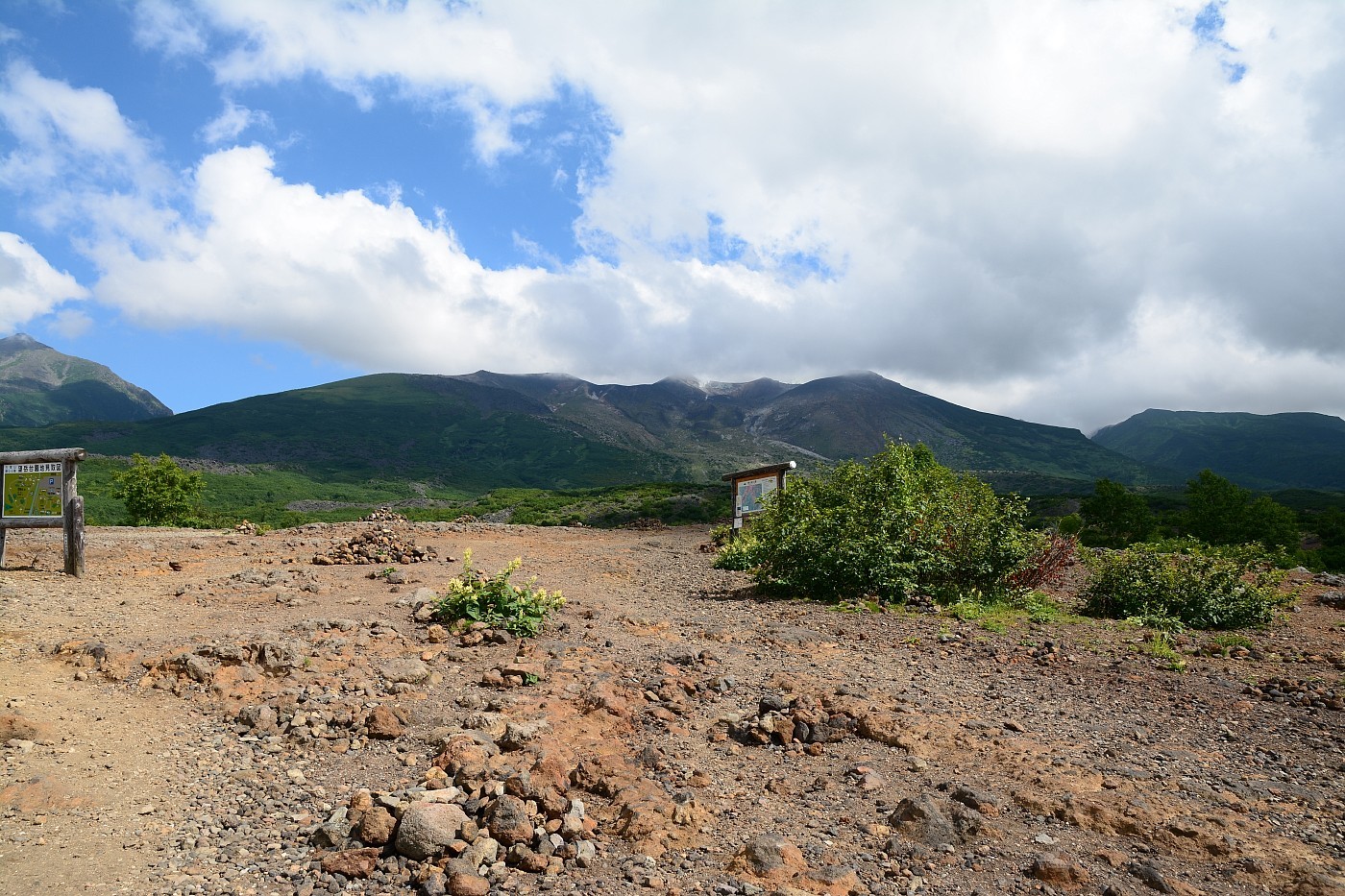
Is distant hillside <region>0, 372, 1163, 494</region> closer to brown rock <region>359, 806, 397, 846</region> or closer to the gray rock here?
the gray rock

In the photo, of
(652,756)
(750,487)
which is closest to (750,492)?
(750,487)

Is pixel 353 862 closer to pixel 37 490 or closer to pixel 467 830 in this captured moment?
pixel 467 830

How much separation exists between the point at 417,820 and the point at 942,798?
9.98ft

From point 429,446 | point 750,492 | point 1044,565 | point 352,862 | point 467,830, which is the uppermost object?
point 429,446

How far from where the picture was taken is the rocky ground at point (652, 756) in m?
3.90

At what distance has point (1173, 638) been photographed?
8898 mm

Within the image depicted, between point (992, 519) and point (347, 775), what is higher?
point (992, 519)

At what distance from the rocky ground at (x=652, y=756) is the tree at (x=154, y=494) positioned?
70.4 feet

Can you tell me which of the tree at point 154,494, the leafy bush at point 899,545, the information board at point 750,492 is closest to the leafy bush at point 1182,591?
the leafy bush at point 899,545

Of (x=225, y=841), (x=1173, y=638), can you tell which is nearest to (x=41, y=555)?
(x=225, y=841)

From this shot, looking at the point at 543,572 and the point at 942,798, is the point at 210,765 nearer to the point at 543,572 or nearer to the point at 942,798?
the point at 942,798

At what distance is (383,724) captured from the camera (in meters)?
5.67

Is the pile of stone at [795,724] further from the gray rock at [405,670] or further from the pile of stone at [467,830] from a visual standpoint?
the gray rock at [405,670]

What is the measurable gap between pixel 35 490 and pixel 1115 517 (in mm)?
33310
